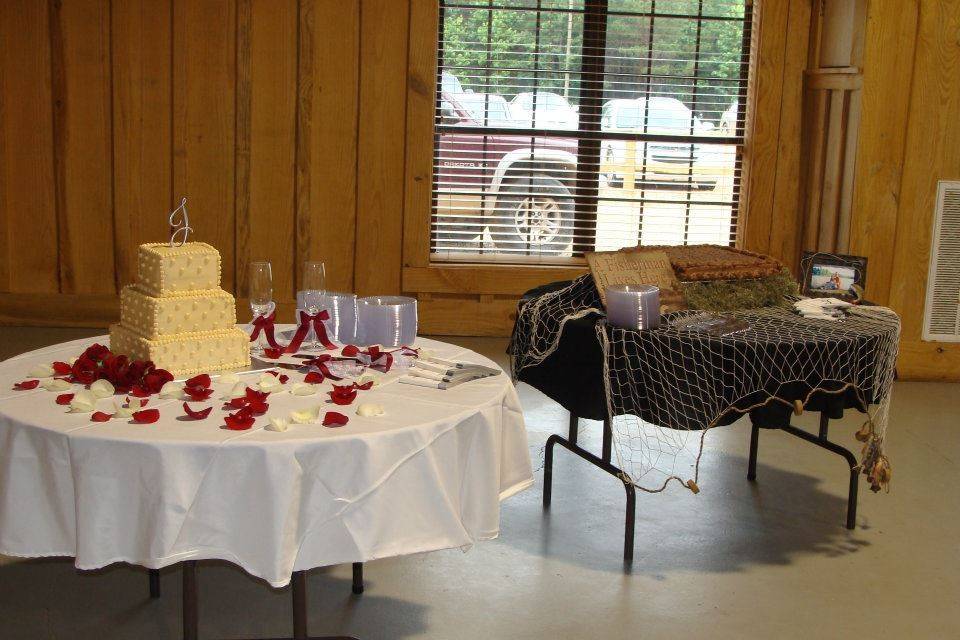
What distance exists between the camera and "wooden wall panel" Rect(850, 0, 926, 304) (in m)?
4.94

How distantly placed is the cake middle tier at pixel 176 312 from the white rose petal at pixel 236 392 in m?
0.18

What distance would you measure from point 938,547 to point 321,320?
1958 mm

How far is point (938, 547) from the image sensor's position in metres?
3.12

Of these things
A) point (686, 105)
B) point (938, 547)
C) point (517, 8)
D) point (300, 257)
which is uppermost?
point (517, 8)

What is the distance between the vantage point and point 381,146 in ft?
18.7

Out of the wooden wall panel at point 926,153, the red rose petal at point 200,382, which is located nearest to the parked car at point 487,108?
the wooden wall panel at point 926,153

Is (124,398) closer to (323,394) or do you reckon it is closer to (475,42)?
(323,394)

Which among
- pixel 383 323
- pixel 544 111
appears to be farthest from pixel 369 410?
pixel 544 111

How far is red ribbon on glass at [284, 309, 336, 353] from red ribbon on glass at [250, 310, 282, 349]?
4 centimetres

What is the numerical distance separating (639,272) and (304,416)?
4.72 feet

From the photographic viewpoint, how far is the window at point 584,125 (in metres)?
5.74

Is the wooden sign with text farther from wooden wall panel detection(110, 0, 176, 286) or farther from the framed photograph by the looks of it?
wooden wall panel detection(110, 0, 176, 286)

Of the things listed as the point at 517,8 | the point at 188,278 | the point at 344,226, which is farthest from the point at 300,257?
the point at 188,278

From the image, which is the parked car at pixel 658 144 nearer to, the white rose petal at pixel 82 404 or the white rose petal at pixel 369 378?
the white rose petal at pixel 369 378
